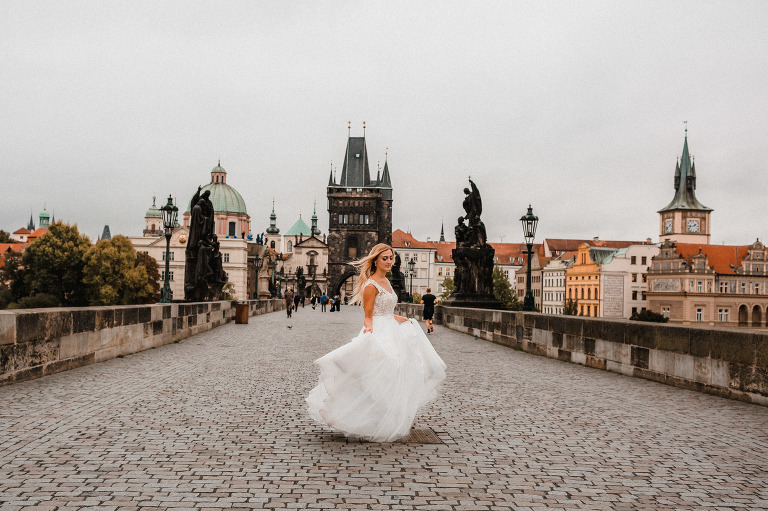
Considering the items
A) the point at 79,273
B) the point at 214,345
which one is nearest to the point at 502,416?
the point at 214,345

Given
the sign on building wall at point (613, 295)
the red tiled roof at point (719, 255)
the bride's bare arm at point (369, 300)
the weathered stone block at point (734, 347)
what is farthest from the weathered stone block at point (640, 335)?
the red tiled roof at point (719, 255)

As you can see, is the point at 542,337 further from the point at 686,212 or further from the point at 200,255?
the point at 686,212

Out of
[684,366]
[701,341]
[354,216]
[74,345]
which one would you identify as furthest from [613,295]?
[74,345]

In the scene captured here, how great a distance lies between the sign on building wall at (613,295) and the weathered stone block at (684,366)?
98.6 m

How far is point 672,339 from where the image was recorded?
948 centimetres

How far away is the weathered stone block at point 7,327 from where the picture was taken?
322 inches

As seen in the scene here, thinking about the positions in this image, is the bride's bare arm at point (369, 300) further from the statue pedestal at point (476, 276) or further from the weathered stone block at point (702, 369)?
the statue pedestal at point (476, 276)

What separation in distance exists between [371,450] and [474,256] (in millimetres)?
18456

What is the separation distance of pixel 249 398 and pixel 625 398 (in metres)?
4.12

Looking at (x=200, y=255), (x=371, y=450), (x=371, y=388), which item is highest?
(x=200, y=255)

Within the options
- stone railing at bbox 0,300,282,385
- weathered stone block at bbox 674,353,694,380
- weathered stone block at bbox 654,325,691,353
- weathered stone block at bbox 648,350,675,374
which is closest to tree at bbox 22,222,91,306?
stone railing at bbox 0,300,282,385

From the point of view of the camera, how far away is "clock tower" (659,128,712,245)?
157750 mm

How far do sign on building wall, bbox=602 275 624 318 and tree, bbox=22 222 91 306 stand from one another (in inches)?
2653

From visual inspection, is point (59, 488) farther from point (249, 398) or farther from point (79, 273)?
point (79, 273)
